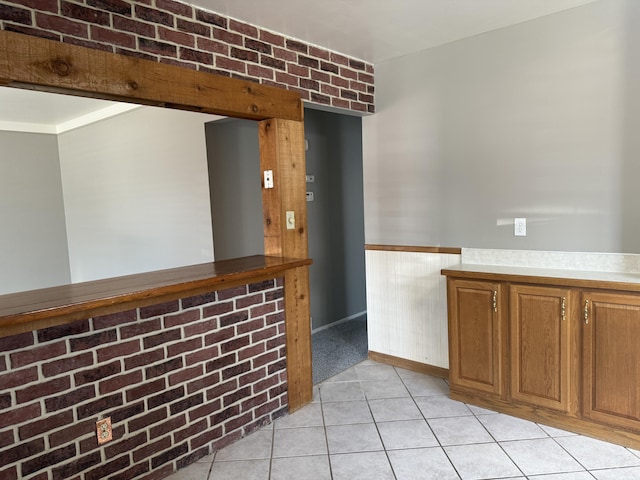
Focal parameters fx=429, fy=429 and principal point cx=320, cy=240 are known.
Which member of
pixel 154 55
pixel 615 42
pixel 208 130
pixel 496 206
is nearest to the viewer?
pixel 154 55

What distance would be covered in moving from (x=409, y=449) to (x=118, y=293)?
1641 millimetres

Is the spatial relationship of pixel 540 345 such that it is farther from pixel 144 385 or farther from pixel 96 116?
pixel 96 116

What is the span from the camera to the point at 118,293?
1.80 metres

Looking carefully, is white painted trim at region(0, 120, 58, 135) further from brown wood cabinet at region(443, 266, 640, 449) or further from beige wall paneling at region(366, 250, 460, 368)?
brown wood cabinet at region(443, 266, 640, 449)

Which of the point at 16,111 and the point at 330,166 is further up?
the point at 16,111

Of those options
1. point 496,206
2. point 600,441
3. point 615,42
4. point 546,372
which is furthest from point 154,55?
point 600,441

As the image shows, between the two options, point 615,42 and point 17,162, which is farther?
point 17,162

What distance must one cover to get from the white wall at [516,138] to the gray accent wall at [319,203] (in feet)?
3.50

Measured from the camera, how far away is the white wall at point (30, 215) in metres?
5.91

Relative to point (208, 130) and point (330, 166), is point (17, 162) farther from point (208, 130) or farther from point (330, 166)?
point (330, 166)

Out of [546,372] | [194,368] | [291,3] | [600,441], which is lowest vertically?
[600,441]

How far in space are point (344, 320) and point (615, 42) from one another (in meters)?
3.42

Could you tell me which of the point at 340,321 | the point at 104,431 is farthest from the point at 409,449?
the point at 340,321

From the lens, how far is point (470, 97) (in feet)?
9.41
